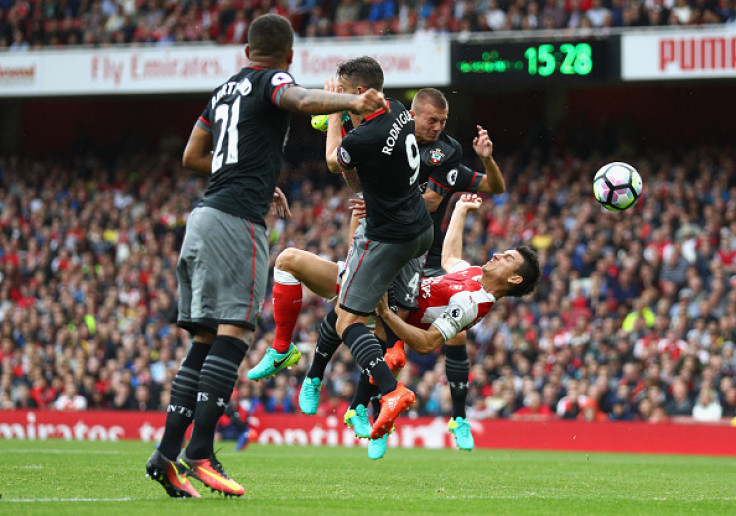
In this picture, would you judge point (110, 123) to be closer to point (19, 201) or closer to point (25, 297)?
point (19, 201)

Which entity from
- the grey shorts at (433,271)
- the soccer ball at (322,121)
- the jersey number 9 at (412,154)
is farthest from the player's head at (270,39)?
the grey shorts at (433,271)

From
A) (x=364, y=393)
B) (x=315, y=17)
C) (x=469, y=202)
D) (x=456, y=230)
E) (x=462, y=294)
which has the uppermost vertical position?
(x=315, y=17)

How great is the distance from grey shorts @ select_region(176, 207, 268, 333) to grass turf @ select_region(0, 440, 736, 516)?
3.37 feet

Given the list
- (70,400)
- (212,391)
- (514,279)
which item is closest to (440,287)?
(514,279)

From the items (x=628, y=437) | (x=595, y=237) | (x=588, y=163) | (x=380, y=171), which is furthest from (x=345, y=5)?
(x=380, y=171)

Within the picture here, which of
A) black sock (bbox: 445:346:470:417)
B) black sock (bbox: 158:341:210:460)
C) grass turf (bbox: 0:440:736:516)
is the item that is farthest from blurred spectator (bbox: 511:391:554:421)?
black sock (bbox: 158:341:210:460)

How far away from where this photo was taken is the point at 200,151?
6551mm

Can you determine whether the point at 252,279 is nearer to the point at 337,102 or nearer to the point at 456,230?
the point at 337,102

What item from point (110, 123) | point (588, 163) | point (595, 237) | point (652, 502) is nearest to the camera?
point (652, 502)

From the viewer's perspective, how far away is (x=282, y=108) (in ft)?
20.0

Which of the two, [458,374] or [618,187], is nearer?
[458,374]

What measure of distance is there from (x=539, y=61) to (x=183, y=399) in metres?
13.3

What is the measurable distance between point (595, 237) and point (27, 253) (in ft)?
38.6

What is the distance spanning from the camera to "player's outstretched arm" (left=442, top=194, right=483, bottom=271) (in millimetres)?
9141
